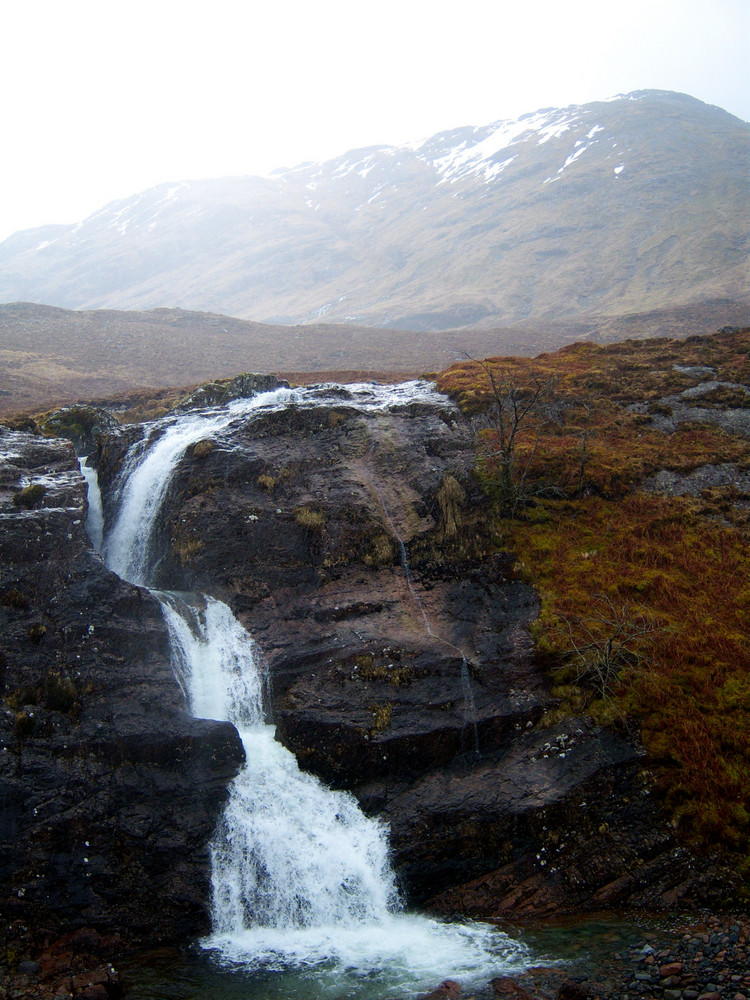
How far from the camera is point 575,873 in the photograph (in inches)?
504

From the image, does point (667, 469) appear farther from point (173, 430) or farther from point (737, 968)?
point (173, 430)

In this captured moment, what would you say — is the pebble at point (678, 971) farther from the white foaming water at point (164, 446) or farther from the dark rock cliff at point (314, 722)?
the white foaming water at point (164, 446)

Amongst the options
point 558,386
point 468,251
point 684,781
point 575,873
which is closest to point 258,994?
point 575,873

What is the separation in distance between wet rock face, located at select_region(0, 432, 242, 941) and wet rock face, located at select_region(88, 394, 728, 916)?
2782mm

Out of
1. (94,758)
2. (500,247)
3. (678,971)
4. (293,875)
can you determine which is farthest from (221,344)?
(500,247)

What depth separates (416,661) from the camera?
Answer: 1609cm

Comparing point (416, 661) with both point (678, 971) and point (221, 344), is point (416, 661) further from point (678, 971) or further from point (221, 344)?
point (221, 344)

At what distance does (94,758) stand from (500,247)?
144700 mm

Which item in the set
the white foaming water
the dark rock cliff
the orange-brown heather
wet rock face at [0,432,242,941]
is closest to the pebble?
the dark rock cliff

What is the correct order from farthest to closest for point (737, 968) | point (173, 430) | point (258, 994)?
point (173, 430) → point (258, 994) → point (737, 968)

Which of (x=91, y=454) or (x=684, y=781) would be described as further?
(x=91, y=454)

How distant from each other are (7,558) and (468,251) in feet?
471

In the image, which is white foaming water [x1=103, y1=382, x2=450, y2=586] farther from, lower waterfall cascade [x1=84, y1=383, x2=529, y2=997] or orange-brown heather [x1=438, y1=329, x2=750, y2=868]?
orange-brown heather [x1=438, y1=329, x2=750, y2=868]

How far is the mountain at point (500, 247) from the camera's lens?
363ft
